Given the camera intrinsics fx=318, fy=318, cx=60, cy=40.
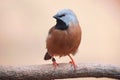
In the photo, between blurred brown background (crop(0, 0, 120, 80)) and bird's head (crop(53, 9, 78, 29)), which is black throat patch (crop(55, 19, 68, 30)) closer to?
bird's head (crop(53, 9, 78, 29))

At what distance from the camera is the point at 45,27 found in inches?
101

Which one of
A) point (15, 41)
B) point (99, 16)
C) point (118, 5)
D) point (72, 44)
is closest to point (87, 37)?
point (99, 16)

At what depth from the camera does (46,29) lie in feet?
8.37

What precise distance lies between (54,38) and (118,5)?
1.20m

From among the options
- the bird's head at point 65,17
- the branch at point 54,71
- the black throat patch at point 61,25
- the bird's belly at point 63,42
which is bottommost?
the branch at point 54,71

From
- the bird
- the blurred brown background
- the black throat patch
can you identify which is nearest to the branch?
the bird

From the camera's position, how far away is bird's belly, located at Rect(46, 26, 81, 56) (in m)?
1.68

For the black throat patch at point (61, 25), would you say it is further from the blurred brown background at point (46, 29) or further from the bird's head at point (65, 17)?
the blurred brown background at point (46, 29)

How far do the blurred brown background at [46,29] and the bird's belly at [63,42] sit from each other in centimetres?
77

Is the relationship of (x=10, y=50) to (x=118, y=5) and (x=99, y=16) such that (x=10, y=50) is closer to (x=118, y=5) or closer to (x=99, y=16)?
(x=99, y=16)

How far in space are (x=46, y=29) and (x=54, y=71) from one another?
0.94 meters

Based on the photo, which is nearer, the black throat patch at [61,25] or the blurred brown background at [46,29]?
the black throat patch at [61,25]

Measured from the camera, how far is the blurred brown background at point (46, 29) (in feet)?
8.21

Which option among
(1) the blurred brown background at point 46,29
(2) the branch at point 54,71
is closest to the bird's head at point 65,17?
(2) the branch at point 54,71
